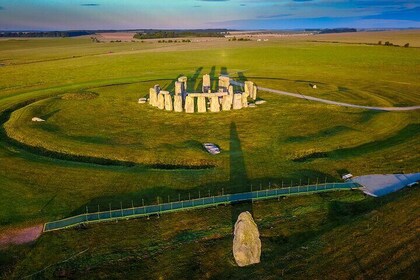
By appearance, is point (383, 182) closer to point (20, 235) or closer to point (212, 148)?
point (212, 148)

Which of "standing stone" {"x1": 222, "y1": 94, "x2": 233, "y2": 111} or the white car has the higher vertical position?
"standing stone" {"x1": 222, "y1": 94, "x2": 233, "y2": 111}

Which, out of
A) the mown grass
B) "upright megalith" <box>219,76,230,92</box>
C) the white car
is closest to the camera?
the mown grass

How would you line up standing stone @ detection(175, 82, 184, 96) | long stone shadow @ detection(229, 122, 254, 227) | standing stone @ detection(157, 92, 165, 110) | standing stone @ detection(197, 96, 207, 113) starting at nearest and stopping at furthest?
1. long stone shadow @ detection(229, 122, 254, 227)
2. standing stone @ detection(197, 96, 207, 113)
3. standing stone @ detection(157, 92, 165, 110)
4. standing stone @ detection(175, 82, 184, 96)

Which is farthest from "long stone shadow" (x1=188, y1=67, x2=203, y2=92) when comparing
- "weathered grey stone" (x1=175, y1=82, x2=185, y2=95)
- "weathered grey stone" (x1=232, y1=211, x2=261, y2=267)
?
"weathered grey stone" (x1=232, y1=211, x2=261, y2=267)

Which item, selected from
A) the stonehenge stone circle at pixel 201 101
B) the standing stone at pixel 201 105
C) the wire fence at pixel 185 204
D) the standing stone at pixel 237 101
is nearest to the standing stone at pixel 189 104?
the stonehenge stone circle at pixel 201 101

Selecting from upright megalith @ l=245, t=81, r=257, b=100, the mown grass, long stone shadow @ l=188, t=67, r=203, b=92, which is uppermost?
upright megalith @ l=245, t=81, r=257, b=100

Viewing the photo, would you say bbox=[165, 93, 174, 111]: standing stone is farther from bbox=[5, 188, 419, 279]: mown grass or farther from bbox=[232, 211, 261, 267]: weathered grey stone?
bbox=[232, 211, 261, 267]: weathered grey stone

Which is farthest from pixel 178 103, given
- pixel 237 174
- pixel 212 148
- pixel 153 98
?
pixel 237 174
